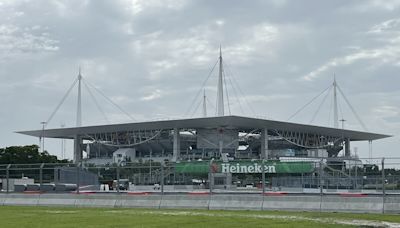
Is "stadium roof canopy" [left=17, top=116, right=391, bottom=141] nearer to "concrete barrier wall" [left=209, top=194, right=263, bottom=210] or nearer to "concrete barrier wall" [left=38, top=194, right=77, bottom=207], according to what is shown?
"concrete barrier wall" [left=38, top=194, right=77, bottom=207]

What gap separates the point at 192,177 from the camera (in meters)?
34.4

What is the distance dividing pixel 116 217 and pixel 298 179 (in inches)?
696

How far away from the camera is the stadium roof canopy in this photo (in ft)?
450

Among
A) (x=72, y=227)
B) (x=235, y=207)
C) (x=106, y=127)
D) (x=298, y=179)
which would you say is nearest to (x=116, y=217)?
(x=72, y=227)

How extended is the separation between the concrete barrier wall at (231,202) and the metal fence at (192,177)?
99 cm

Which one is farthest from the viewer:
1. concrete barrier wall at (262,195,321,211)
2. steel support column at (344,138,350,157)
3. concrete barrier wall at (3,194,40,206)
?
steel support column at (344,138,350,157)

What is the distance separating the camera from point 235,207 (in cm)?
2633

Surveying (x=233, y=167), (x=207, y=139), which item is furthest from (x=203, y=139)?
(x=233, y=167)

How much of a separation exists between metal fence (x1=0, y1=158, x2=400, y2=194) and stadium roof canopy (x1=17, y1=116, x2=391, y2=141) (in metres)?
97.2

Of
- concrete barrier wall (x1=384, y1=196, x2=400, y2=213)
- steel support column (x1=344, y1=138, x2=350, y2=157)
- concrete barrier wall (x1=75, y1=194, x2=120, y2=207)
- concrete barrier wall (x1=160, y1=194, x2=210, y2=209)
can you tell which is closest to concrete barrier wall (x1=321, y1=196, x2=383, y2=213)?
concrete barrier wall (x1=384, y1=196, x2=400, y2=213)

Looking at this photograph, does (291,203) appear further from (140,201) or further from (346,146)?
(346,146)

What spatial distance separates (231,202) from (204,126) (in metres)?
118

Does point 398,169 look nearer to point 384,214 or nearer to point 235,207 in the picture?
point 384,214

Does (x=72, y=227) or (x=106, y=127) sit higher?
(x=106, y=127)
